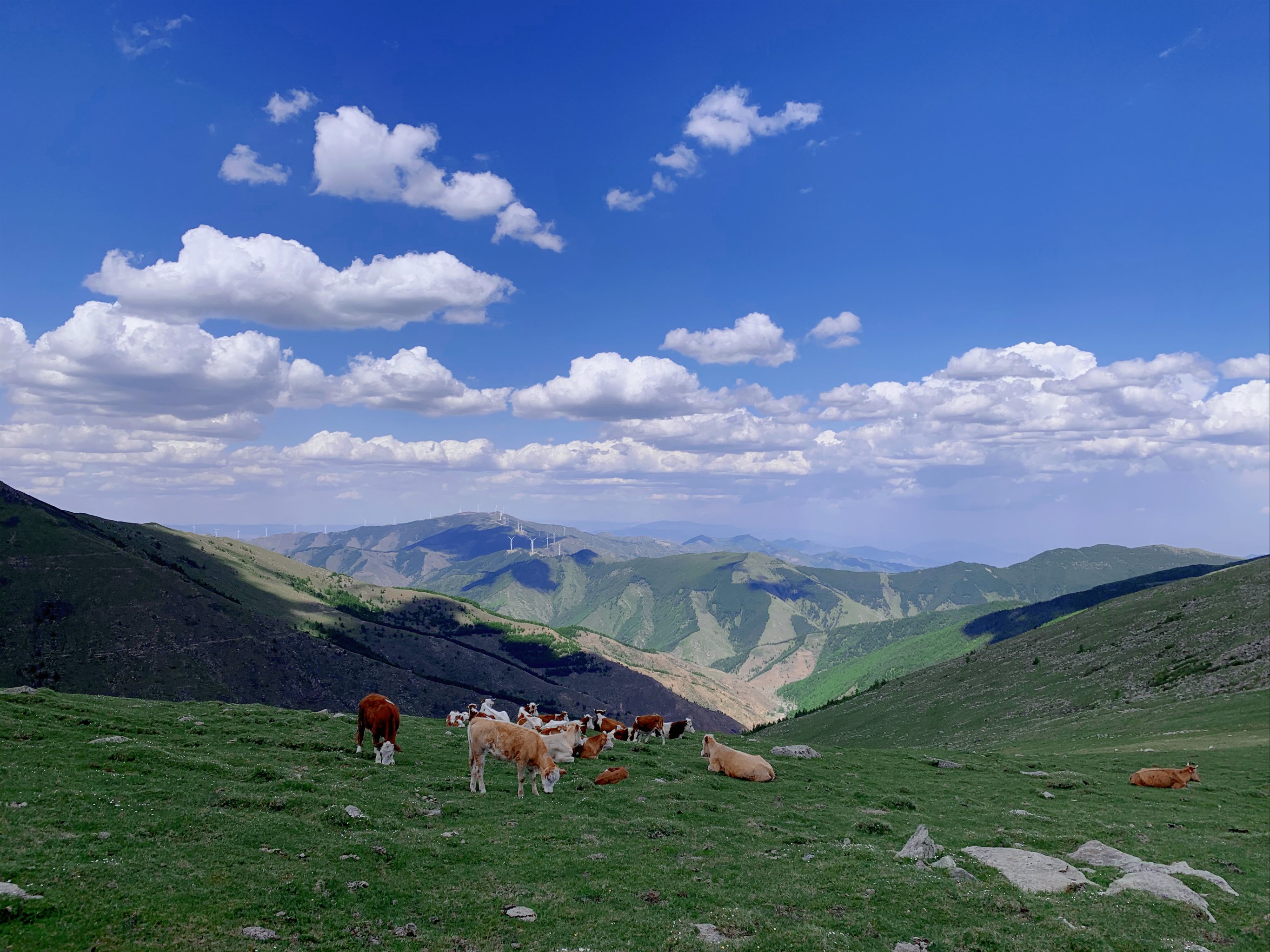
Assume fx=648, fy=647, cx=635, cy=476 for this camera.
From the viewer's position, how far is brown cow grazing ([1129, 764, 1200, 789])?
34.8m

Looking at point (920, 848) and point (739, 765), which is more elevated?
point (920, 848)

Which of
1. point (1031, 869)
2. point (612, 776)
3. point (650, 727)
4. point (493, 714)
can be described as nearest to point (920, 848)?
point (1031, 869)

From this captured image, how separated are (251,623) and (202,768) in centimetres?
18350

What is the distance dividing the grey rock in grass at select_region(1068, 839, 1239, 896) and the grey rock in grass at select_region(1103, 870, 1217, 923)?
735 mm

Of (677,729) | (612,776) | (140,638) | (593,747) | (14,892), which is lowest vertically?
(140,638)

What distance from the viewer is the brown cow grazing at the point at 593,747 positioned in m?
30.7

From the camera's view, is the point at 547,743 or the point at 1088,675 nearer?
the point at 547,743

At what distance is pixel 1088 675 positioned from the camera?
8438cm

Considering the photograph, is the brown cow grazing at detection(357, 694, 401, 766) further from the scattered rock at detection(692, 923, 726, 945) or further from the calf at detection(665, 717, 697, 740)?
the calf at detection(665, 717, 697, 740)

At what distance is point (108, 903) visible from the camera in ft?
38.4

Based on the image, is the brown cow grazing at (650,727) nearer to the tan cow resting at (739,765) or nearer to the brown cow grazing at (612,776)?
the tan cow resting at (739,765)

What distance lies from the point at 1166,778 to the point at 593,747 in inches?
1226

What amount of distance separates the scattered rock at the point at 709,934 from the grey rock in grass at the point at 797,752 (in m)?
26.5

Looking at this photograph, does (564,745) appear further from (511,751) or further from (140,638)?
(140,638)
